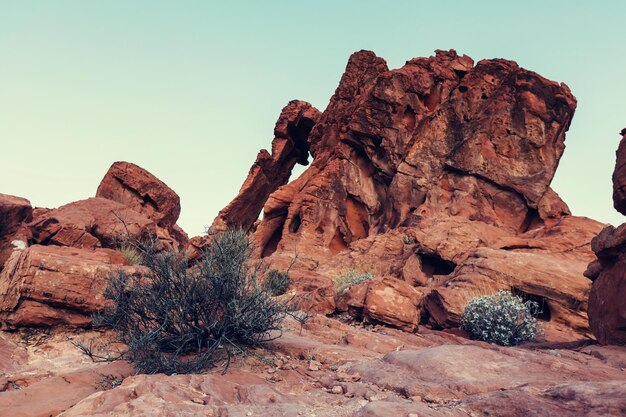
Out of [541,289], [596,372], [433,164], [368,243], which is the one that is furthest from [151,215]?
[596,372]

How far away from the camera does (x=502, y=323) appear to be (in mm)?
10727

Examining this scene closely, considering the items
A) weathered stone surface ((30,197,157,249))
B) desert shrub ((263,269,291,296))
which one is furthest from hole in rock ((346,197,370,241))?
weathered stone surface ((30,197,157,249))

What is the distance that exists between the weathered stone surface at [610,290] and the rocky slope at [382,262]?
0.05m

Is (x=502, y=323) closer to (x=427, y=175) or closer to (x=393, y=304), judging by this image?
(x=393, y=304)

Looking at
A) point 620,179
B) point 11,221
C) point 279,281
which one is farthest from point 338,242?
point 620,179

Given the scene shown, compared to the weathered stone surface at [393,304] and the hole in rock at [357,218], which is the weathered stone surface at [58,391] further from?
the hole in rock at [357,218]

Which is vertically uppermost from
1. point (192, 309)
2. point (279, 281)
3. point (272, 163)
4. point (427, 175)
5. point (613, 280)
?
point (427, 175)

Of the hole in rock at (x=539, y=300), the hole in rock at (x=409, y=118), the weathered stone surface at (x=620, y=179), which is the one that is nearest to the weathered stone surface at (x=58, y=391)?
the weathered stone surface at (x=620, y=179)

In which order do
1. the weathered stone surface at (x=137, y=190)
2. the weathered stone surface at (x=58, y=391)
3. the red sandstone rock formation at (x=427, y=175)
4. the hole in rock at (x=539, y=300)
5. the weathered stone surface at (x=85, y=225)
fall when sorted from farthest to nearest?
the weathered stone surface at (x=137, y=190)
the red sandstone rock formation at (x=427, y=175)
the weathered stone surface at (x=85, y=225)
the hole in rock at (x=539, y=300)
the weathered stone surface at (x=58, y=391)

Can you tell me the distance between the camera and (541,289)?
12844mm

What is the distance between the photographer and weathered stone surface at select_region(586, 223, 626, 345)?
8070mm

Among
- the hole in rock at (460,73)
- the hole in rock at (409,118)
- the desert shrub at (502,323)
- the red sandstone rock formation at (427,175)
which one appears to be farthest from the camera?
the hole in rock at (460,73)

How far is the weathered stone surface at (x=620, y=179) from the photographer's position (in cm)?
842

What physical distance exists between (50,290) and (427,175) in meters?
22.0
